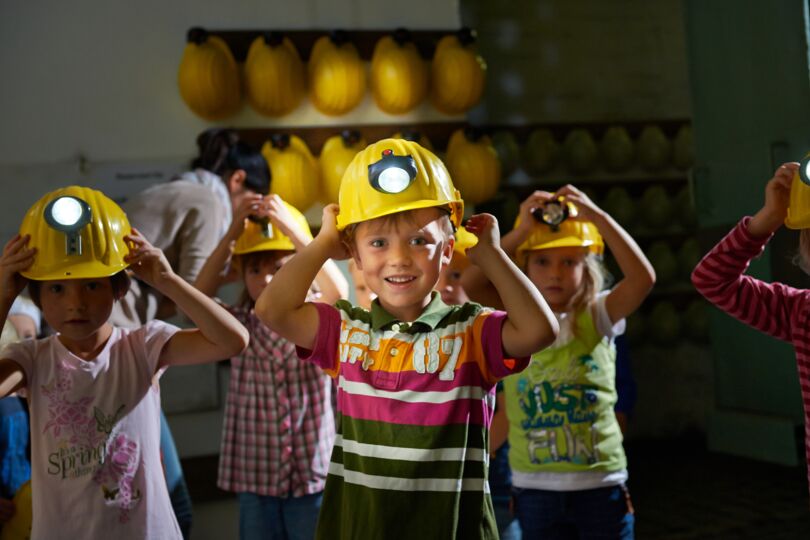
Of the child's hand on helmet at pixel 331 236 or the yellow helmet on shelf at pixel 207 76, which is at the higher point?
the yellow helmet on shelf at pixel 207 76

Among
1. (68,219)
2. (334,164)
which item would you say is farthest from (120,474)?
(334,164)

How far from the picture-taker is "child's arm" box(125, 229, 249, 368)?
6.59ft

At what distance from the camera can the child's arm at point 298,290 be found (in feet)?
6.02

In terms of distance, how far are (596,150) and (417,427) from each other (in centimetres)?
550

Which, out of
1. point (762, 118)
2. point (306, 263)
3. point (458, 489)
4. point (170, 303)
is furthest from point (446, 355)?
point (762, 118)

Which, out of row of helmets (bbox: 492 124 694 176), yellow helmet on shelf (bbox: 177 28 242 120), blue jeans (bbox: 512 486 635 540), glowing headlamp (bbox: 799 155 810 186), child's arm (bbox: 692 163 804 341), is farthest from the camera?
row of helmets (bbox: 492 124 694 176)

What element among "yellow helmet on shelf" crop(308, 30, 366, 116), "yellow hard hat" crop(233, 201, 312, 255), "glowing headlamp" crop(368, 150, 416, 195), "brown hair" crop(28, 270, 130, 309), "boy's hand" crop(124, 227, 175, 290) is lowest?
"brown hair" crop(28, 270, 130, 309)

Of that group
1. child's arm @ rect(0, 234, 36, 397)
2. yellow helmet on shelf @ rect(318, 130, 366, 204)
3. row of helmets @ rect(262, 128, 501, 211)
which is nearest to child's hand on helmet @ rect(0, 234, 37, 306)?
child's arm @ rect(0, 234, 36, 397)

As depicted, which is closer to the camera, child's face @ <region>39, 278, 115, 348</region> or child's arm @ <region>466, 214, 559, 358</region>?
child's arm @ <region>466, 214, 559, 358</region>

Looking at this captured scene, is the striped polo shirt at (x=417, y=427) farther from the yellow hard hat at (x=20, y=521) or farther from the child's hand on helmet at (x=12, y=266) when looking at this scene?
the yellow hard hat at (x=20, y=521)

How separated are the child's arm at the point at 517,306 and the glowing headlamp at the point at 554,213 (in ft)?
3.12

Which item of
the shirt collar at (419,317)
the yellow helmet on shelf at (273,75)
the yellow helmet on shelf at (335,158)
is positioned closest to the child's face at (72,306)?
the shirt collar at (419,317)

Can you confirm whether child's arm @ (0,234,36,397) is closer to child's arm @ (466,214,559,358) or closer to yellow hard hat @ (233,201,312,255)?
yellow hard hat @ (233,201,312,255)

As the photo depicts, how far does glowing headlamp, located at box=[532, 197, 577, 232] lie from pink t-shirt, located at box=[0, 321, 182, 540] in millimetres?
1245
